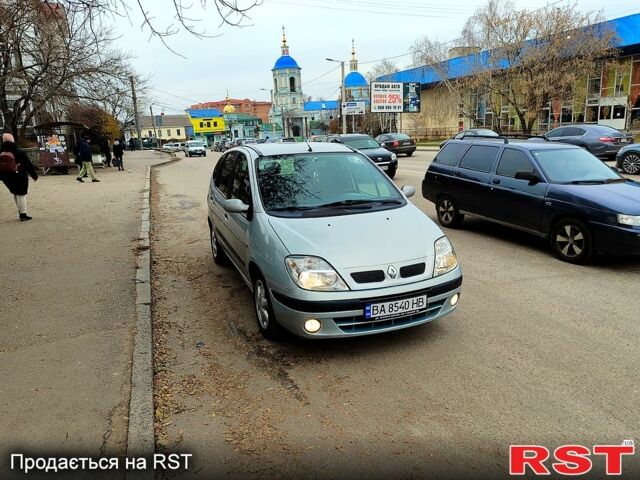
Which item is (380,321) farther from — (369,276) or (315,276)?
(315,276)

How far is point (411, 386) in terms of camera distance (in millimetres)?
3562

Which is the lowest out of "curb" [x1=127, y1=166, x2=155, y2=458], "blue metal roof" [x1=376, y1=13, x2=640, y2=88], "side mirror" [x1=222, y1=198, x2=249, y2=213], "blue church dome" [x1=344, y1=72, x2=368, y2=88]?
"curb" [x1=127, y1=166, x2=155, y2=458]

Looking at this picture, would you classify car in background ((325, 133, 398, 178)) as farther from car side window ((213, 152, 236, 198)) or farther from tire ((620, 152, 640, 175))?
car side window ((213, 152, 236, 198))

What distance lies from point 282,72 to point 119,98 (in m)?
70.6

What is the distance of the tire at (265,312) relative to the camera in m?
4.16

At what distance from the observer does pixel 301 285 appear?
3750 mm

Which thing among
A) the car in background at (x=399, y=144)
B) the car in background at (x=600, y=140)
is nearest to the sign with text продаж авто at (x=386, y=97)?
the car in background at (x=399, y=144)

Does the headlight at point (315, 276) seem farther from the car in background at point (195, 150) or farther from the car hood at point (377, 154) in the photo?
the car in background at point (195, 150)

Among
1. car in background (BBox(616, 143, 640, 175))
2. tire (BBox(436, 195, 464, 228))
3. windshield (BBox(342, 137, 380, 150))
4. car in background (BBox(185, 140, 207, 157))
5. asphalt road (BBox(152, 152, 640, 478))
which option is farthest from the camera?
car in background (BBox(185, 140, 207, 157))

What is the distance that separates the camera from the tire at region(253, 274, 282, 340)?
4.16m

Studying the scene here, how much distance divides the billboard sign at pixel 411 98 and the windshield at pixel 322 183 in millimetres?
46156

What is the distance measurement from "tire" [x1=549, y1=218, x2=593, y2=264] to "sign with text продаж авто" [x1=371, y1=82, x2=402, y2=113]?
4203cm

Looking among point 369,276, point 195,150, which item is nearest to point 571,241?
point 369,276

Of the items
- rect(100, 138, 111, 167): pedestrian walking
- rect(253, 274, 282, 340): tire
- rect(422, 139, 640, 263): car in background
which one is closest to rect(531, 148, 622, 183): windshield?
rect(422, 139, 640, 263): car in background
